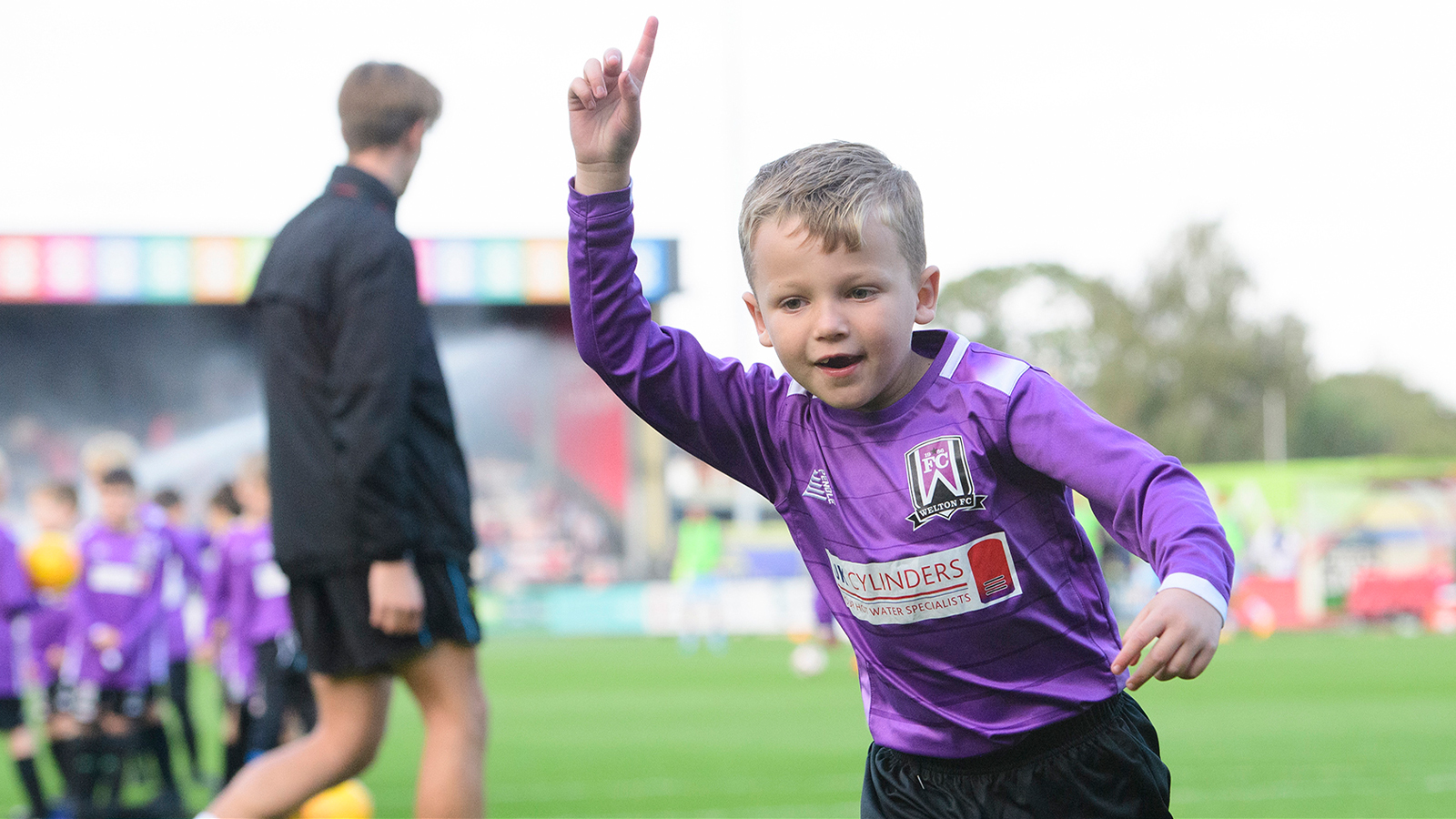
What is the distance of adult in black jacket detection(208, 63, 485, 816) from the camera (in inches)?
131

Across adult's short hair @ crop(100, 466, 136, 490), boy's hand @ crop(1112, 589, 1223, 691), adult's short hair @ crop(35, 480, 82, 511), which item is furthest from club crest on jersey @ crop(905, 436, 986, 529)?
adult's short hair @ crop(35, 480, 82, 511)

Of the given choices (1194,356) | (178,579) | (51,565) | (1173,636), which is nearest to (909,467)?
(1173,636)

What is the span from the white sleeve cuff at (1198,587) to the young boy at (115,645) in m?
6.23

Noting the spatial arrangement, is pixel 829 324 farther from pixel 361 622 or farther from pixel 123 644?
pixel 123 644

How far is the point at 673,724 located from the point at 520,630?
15.5 m

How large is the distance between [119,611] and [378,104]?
481cm

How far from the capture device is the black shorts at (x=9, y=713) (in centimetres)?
667

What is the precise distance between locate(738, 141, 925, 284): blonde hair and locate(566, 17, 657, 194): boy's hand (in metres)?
0.23

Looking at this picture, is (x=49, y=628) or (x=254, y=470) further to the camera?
(x=49, y=628)

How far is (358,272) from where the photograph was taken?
3.52 m

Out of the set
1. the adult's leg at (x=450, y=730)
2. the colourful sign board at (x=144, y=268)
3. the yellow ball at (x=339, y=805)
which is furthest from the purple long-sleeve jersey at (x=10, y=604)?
the colourful sign board at (x=144, y=268)

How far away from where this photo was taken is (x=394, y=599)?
329 centimetres

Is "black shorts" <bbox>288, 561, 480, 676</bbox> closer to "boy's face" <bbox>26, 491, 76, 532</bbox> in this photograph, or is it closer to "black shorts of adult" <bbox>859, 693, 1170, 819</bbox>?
"black shorts of adult" <bbox>859, 693, 1170, 819</bbox>

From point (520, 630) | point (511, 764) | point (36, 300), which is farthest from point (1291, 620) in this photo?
point (36, 300)
